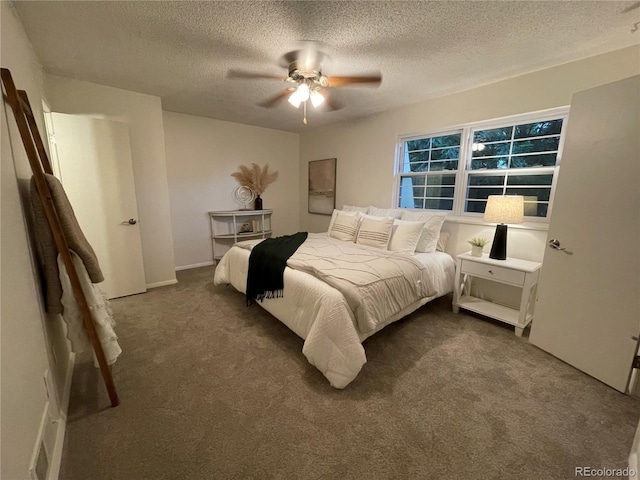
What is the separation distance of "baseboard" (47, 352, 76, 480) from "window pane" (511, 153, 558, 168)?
13.1ft

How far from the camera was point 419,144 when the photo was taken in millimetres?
3461

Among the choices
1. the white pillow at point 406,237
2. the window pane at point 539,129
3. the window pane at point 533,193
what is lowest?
the white pillow at point 406,237

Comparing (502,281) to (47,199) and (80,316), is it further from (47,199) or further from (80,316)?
(47,199)

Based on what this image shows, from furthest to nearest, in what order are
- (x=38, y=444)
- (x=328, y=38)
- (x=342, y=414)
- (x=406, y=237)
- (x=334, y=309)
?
(x=406, y=237)
(x=328, y=38)
(x=334, y=309)
(x=342, y=414)
(x=38, y=444)

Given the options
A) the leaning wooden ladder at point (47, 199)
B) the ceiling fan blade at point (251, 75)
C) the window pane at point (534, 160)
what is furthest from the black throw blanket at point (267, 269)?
the window pane at point (534, 160)

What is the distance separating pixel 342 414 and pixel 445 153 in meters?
3.07

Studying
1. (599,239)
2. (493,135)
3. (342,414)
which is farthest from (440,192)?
(342,414)

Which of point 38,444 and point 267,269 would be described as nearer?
point 38,444

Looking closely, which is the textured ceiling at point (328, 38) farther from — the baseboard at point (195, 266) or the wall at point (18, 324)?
the baseboard at point (195, 266)

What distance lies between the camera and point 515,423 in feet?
4.82

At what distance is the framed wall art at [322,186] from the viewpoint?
454 cm

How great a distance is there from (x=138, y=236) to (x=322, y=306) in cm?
261

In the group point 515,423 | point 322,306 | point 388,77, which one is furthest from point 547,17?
point 515,423

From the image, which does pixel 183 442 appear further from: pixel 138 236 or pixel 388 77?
pixel 388 77
